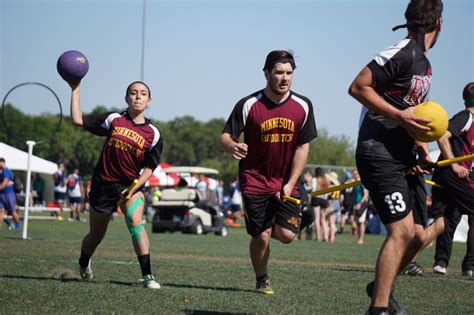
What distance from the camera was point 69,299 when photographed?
302 inches

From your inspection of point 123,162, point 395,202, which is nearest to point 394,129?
point 395,202

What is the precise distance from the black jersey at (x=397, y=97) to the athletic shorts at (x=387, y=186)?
62 millimetres

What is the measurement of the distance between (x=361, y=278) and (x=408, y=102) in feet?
16.8

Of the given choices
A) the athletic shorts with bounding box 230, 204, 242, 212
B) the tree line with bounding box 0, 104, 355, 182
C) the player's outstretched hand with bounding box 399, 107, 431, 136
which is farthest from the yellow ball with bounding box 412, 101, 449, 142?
the tree line with bounding box 0, 104, 355, 182

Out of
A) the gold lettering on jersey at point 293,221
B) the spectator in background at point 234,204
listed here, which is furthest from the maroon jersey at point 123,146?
the spectator in background at point 234,204

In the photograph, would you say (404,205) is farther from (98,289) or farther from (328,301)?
(98,289)

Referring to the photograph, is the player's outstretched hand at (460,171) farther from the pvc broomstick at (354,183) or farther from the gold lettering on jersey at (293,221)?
the gold lettering on jersey at (293,221)

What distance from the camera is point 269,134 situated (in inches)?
341

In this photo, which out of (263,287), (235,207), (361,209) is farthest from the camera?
(235,207)

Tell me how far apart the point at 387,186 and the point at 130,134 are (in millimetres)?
3908

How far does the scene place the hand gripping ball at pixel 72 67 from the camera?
9.41m

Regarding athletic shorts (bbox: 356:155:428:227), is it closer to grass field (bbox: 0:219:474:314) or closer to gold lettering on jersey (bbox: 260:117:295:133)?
grass field (bbox: 0:219:474:314)

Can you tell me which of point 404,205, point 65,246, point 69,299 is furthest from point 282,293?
point 65,246

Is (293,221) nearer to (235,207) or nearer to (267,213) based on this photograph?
(267,213)
